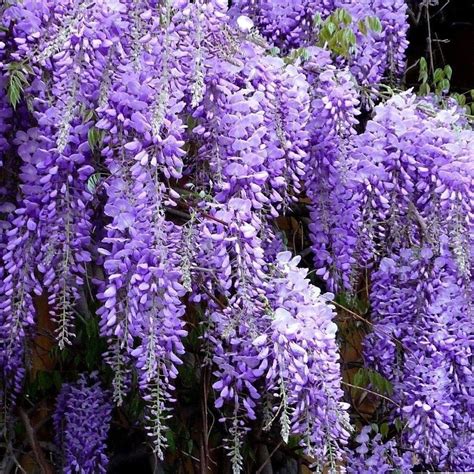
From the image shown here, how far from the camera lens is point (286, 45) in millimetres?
3355

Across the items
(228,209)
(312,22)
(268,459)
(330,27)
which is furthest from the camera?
(268,459)

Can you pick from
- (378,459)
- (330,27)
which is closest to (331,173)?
(330,27)

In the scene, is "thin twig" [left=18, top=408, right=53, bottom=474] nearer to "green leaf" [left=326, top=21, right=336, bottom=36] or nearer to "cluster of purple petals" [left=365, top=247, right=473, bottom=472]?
"cluster of purple petals" [left=365, top=247, right=473, bottom=472]

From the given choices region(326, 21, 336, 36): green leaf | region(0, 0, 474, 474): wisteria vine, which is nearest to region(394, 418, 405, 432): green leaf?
region(0, 0, 474, 474): wisteria vine

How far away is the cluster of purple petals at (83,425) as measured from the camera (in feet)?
10.6

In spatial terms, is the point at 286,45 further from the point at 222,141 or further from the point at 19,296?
the point at 19,296

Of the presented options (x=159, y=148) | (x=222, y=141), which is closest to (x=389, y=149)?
(x=222, y=141)

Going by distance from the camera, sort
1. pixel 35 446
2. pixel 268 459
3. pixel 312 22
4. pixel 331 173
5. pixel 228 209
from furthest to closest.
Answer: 1. pixel 268 459
2. pixel 312 22
3. pixel 35 446
4. pixel 331 173
5. pixel 228 209

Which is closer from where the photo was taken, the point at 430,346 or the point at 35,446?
the point at 430,346

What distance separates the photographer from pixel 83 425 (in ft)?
10.6

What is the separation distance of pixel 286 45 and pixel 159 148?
1.32m

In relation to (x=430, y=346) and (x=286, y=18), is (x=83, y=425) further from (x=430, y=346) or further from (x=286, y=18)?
(x=286, y=18)

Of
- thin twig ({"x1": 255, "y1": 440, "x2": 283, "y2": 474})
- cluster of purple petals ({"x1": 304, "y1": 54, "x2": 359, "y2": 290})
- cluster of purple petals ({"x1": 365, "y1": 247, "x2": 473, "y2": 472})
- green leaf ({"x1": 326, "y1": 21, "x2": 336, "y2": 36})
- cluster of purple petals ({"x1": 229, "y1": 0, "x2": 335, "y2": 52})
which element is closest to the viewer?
cluster of purple petals ({"x1": 304, "y1": 54, "x2": 359, "y2": 290})

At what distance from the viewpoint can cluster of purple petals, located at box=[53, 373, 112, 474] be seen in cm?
322
